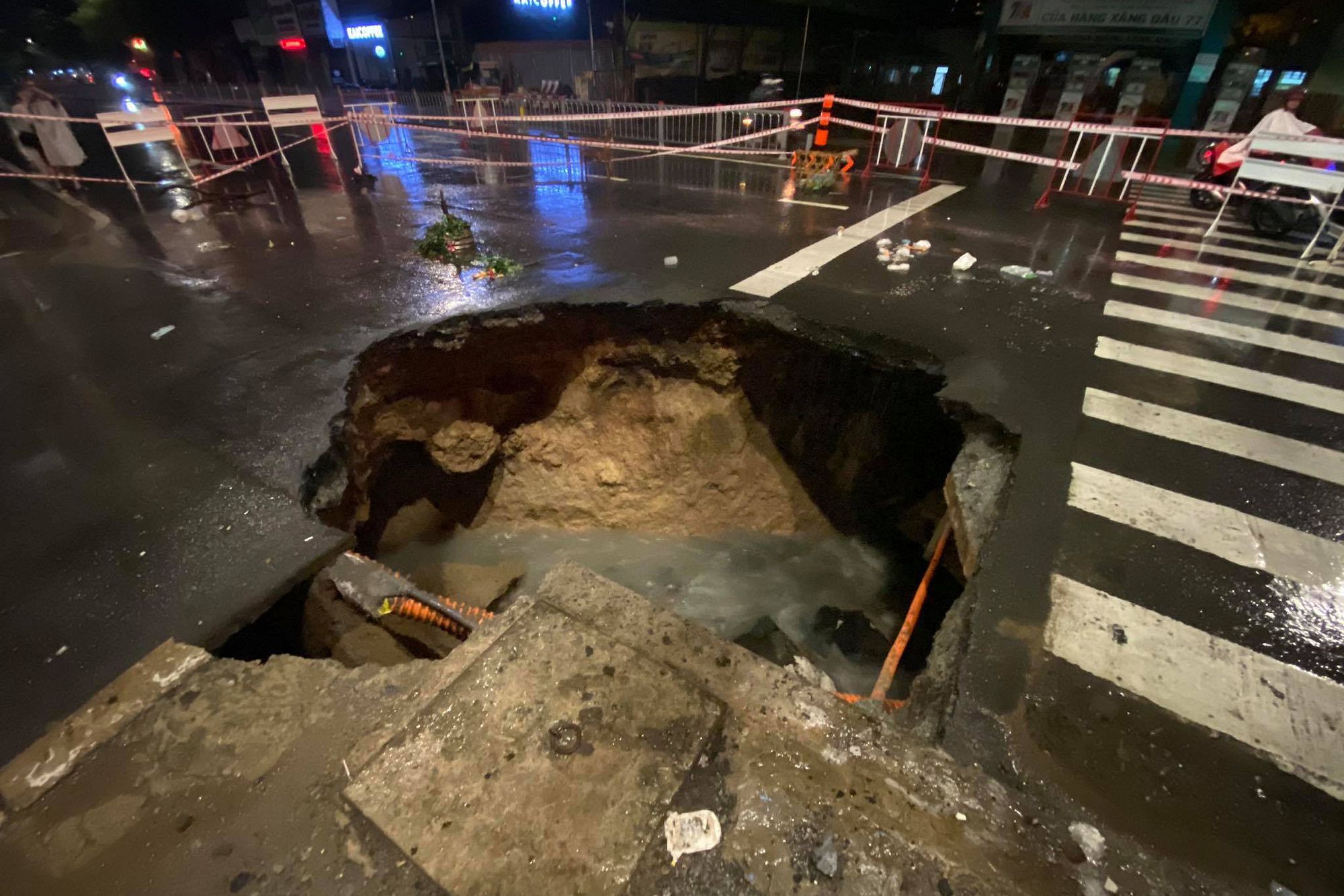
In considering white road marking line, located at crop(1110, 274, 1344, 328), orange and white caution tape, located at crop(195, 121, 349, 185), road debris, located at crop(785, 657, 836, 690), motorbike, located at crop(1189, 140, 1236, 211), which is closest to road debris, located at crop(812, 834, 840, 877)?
road debris, located at crop(785, 657, 836, 690)

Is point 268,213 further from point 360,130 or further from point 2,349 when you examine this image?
point 360,130

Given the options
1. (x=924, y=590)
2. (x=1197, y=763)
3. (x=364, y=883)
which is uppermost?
(x=364, y=883)

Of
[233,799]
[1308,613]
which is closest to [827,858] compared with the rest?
[233,799]

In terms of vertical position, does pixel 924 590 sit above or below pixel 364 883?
below

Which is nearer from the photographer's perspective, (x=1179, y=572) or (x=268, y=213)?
(x=1179, y=572)

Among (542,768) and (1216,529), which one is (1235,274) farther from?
(542,768)

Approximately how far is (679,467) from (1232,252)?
25.6 feet

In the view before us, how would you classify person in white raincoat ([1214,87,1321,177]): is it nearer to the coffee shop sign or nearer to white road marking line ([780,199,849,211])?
white road marking line ([780,199,849,211])

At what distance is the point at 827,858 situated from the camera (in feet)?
5.48

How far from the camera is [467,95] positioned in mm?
18562

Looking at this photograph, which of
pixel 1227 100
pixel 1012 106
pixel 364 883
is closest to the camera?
pixel 364 883

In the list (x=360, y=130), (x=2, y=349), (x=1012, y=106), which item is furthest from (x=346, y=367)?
(x=1012, y=106)

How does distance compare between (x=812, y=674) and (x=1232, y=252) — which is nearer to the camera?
(x=812, y=674)

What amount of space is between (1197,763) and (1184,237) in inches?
355
